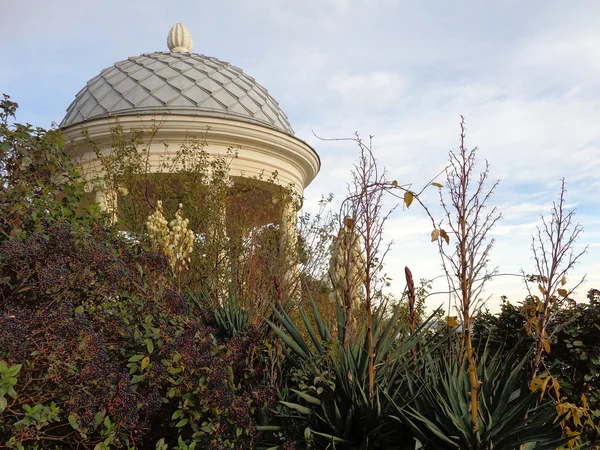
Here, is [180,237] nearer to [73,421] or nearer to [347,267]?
[347,267]

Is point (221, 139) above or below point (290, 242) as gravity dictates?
above

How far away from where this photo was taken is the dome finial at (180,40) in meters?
20.0

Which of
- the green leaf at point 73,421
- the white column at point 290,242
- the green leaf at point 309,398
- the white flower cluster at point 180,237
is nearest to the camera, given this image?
the green leaf at point 73,421

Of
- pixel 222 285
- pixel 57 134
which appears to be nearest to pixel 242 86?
pixel 222 285

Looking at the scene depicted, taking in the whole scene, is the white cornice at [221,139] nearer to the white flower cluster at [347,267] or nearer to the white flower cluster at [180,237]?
the white flower cluster at [180,237]

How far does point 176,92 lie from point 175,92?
3cm

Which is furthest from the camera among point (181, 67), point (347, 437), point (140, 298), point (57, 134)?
point (181, 67)

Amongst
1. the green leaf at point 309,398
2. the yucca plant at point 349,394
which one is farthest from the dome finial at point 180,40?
the green leaf at point 309,398

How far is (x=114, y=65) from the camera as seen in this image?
18.0 metres

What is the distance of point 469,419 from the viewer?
3502 millimetres

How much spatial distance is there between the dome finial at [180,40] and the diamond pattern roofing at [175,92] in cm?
179

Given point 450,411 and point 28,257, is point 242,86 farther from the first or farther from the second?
point 450,411

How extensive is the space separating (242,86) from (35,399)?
1438cm

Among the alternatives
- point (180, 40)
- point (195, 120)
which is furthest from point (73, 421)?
point (180, 40)
